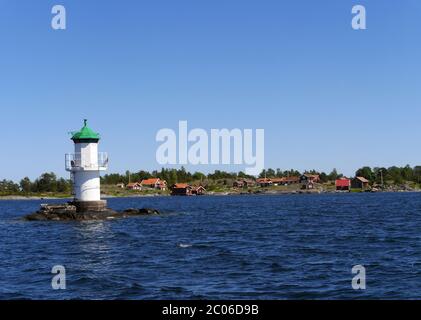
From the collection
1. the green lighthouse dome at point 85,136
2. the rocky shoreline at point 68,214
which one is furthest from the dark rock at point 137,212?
the green lighthouse dome at point 85,136

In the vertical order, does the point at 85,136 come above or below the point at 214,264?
above

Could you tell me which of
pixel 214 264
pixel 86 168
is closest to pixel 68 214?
pixel 86 168

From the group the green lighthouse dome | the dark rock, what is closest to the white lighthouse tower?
the green lighthouse dome

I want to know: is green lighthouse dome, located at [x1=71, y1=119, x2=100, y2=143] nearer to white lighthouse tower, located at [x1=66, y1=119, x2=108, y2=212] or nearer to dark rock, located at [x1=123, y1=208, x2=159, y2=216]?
white lighthouse tower, located at [x1=66, y1=119, x2=108, y2=212]

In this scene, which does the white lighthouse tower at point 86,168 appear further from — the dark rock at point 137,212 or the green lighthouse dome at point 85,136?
the dark rock at point 137,212

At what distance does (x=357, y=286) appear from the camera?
2286 cm

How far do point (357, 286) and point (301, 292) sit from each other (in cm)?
272

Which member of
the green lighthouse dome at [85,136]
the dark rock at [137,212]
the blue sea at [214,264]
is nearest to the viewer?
the blue sea at [214,264]

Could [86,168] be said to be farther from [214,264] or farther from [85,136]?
[214,264]

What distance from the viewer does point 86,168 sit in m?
63.2

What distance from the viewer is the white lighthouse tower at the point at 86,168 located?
6347 cm
